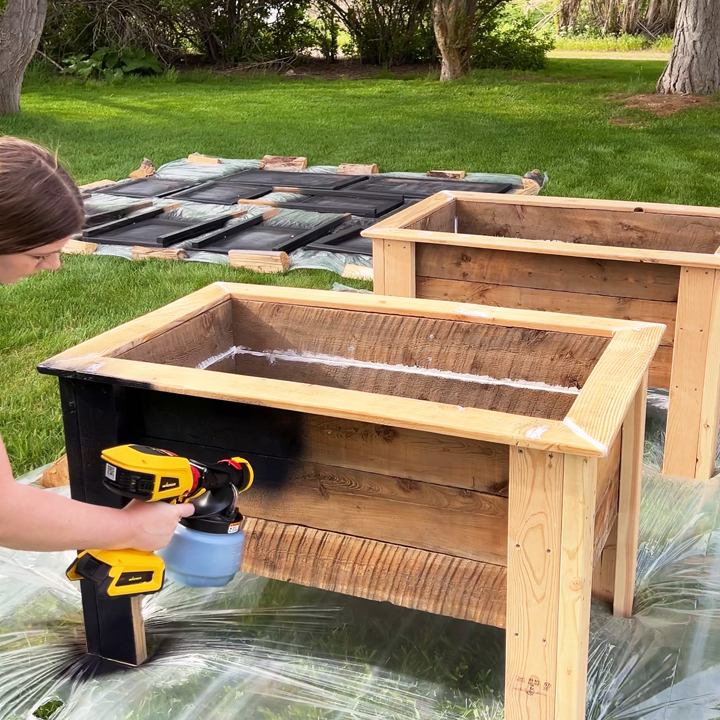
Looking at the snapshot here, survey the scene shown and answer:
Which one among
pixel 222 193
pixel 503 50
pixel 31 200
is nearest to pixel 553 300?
pixel 31 200

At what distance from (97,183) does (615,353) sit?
20.8 feet

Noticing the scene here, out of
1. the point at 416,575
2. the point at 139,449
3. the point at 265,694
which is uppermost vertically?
the point at 139,449

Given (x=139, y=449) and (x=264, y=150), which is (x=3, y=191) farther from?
(x=264, y=150)

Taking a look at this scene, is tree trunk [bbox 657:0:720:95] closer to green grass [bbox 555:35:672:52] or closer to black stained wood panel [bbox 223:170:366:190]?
black stained wood panel [bbox 223:170:366:190]

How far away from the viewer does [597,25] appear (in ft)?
76.6

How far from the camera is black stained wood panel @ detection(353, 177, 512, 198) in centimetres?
704

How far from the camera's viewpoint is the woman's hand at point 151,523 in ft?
4.95

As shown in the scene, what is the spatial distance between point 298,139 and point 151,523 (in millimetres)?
8630

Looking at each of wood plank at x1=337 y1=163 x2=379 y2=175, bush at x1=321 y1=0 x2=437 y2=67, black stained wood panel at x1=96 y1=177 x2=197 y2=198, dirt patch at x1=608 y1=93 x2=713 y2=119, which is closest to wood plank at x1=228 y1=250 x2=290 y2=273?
black stained wood panel at x1=96 y1=177 x2=197 y2=198

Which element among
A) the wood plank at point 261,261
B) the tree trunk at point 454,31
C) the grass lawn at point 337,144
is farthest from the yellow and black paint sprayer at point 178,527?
the tree trunk at point 454,31

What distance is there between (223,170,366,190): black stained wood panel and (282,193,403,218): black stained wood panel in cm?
34

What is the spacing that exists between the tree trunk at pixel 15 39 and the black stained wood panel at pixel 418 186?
5165 mm

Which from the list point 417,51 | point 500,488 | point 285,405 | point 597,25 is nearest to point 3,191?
point 285,405

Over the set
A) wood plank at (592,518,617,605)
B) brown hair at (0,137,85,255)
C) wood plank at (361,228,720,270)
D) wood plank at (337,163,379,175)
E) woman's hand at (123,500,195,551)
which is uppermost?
brown hair at (0,137,85,255)
